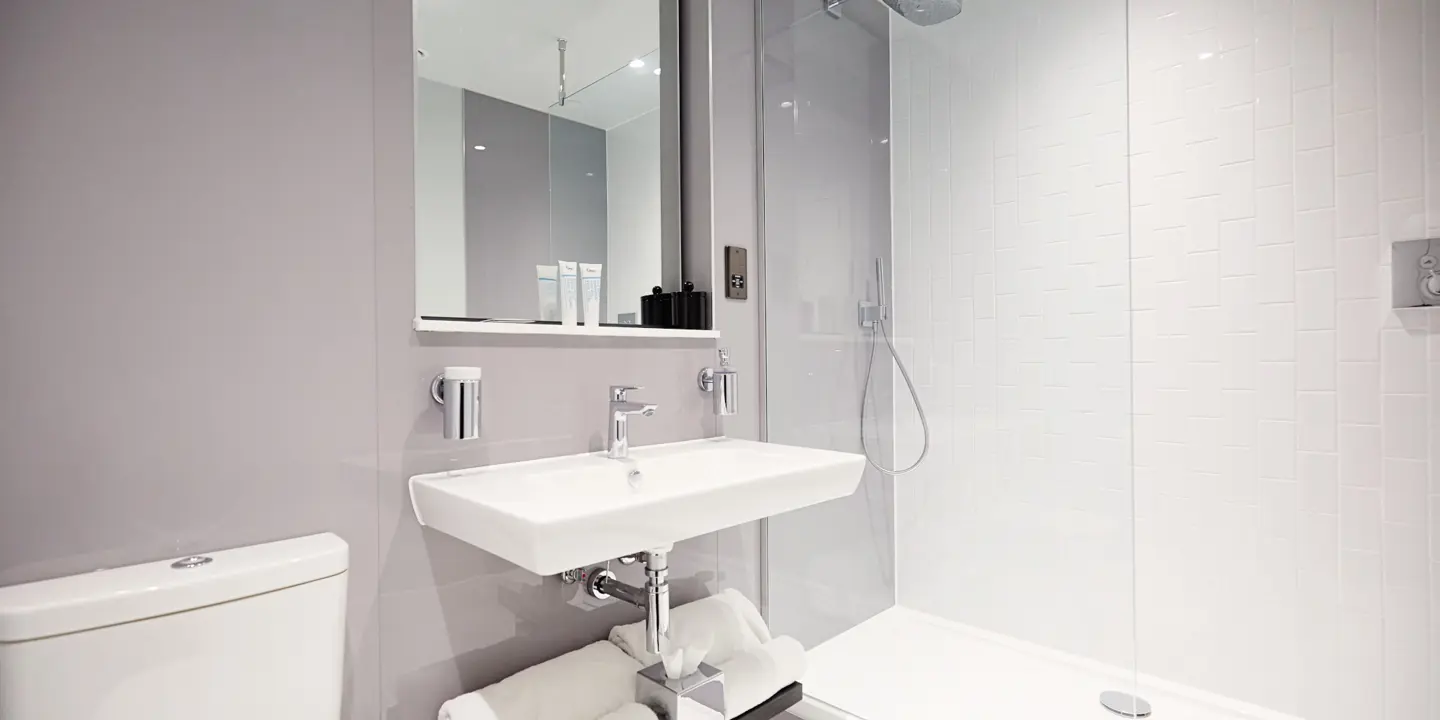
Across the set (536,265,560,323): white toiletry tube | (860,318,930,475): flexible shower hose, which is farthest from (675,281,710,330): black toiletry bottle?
(860,318,930,475): flexible shower hose

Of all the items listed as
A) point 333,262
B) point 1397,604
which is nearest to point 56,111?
point 333,262

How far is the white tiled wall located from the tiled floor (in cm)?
6

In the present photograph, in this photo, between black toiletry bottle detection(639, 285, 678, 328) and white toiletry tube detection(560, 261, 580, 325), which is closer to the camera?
white toiletry tube detection(560, 261, 580, 325)

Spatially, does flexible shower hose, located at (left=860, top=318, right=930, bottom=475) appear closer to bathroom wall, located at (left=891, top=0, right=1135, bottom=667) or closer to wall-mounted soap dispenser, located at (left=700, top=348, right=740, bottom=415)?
bathroom wall, located at (left=891, top=0, right=1135, bottom=667)

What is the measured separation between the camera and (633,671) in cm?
135

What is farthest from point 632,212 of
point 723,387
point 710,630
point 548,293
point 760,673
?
point 760,673

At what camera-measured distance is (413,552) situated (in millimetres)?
1228

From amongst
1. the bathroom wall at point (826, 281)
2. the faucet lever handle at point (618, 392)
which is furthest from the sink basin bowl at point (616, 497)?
the bathroom wall at point (826, 281)

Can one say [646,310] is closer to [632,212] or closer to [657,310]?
[657,310]

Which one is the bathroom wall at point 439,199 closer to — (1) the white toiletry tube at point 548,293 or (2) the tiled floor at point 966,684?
(1) the white toiletry tube at point 548,293

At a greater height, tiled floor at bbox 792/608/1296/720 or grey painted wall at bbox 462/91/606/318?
grey painted wall at bbox 462/91/606/318

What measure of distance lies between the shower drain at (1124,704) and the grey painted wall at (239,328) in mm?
1333

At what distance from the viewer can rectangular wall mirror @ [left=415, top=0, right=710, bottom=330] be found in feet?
4.46

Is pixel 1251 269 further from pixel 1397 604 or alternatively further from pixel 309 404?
pixel 309 404
